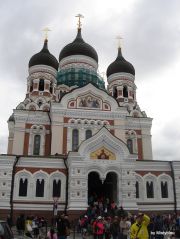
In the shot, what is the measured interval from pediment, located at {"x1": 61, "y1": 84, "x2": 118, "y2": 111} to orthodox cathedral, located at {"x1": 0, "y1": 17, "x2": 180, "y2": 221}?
0.10 metres

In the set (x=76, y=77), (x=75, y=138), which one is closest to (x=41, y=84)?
(x=76, y=77)

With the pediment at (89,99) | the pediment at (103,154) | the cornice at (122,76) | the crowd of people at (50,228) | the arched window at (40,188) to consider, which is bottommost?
the crowd of people at (50,228)

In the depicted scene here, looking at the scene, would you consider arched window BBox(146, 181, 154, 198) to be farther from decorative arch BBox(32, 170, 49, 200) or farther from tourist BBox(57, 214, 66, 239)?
tourist BBox(57, 214, 66, 239)

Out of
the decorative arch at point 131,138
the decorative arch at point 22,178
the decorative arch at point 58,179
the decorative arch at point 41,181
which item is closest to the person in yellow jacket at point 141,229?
the decorative arch at point 58,179

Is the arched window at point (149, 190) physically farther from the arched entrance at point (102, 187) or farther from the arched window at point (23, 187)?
the arched window at point (23, 187)

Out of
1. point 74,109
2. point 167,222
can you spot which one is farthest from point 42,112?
point 167,222

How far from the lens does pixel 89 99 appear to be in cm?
3225

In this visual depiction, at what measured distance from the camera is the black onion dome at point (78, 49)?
4022cm

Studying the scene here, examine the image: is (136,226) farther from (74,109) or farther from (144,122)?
(144,122)

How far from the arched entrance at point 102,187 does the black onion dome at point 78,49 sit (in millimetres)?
18389

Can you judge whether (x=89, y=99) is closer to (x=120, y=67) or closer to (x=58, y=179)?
(x=120, y=67)

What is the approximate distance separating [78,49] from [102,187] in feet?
62.7

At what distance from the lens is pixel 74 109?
31156 mm

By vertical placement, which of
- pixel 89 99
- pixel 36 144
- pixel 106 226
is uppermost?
pixel 89 99
